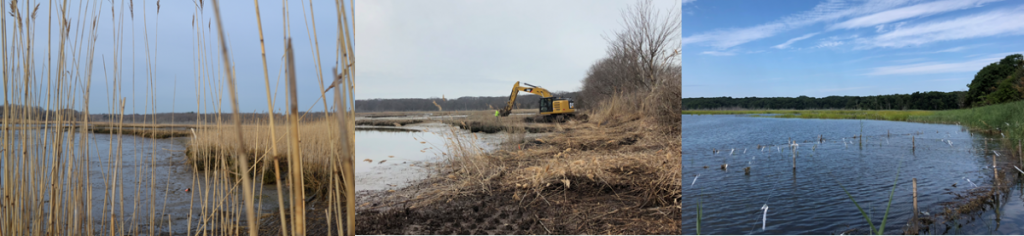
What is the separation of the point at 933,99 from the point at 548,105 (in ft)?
70.5

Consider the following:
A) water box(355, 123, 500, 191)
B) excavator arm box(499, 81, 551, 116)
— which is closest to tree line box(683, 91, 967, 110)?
excavator arm box(499, 81, 551, 116)

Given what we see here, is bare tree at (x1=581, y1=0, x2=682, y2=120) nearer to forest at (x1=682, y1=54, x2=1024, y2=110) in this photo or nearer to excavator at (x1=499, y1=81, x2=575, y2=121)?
excavator at (x1=499, y1=81, x2=575, y2=121)

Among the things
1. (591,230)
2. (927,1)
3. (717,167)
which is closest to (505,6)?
(591,230)

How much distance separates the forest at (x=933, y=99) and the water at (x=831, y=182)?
115 cm

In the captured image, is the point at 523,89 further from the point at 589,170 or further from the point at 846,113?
the point at 846,113

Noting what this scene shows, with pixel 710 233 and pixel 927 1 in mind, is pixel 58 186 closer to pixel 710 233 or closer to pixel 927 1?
pixel 710 233

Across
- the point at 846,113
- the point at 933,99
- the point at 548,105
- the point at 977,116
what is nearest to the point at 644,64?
the point at 548,105

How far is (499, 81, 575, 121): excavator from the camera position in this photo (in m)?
2.40

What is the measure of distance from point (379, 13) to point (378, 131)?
29.2 inches

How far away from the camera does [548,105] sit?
8.26 ft

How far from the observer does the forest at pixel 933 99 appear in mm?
9453

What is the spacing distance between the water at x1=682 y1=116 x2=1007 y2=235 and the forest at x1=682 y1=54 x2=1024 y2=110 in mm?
1151

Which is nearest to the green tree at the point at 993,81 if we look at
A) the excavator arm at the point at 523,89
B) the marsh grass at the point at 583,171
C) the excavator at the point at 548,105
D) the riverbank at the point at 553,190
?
the marsh grass at the point at 583,171

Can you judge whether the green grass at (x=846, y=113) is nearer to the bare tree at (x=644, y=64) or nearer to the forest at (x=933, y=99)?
the forest at (x=933, y=99)
